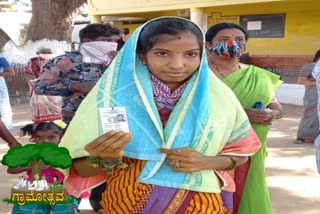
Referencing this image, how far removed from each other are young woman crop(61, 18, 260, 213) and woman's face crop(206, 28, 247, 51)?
1305 mm

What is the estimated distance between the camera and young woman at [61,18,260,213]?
6.16 feet

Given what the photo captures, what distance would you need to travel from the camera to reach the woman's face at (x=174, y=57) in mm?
1878

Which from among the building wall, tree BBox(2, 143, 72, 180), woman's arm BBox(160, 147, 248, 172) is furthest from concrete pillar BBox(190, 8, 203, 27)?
tree BBox(2, 143, 72, 180)

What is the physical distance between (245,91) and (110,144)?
170 centimetres

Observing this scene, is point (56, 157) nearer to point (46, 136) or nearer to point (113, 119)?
point (113, 119)

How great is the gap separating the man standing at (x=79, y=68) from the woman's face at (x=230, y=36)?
0.87m

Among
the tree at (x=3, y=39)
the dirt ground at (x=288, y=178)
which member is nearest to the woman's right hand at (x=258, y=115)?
the dirt ground at (x=288, y=178)

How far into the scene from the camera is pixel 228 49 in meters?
3.19

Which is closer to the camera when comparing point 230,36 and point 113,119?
point 113,119

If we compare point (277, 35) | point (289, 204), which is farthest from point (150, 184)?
point (277, 35)

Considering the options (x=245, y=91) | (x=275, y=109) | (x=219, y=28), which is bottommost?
(x=275, y=109)

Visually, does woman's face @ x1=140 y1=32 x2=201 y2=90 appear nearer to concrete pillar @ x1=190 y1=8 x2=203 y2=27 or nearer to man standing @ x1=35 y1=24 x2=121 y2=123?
man standing @ x1=35 y1=24 x2=121 y2=123

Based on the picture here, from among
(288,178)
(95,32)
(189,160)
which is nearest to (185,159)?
(189,160)

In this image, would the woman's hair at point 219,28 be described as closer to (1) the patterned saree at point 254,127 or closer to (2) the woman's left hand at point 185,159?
(1) the patterned saree at point 254,127
